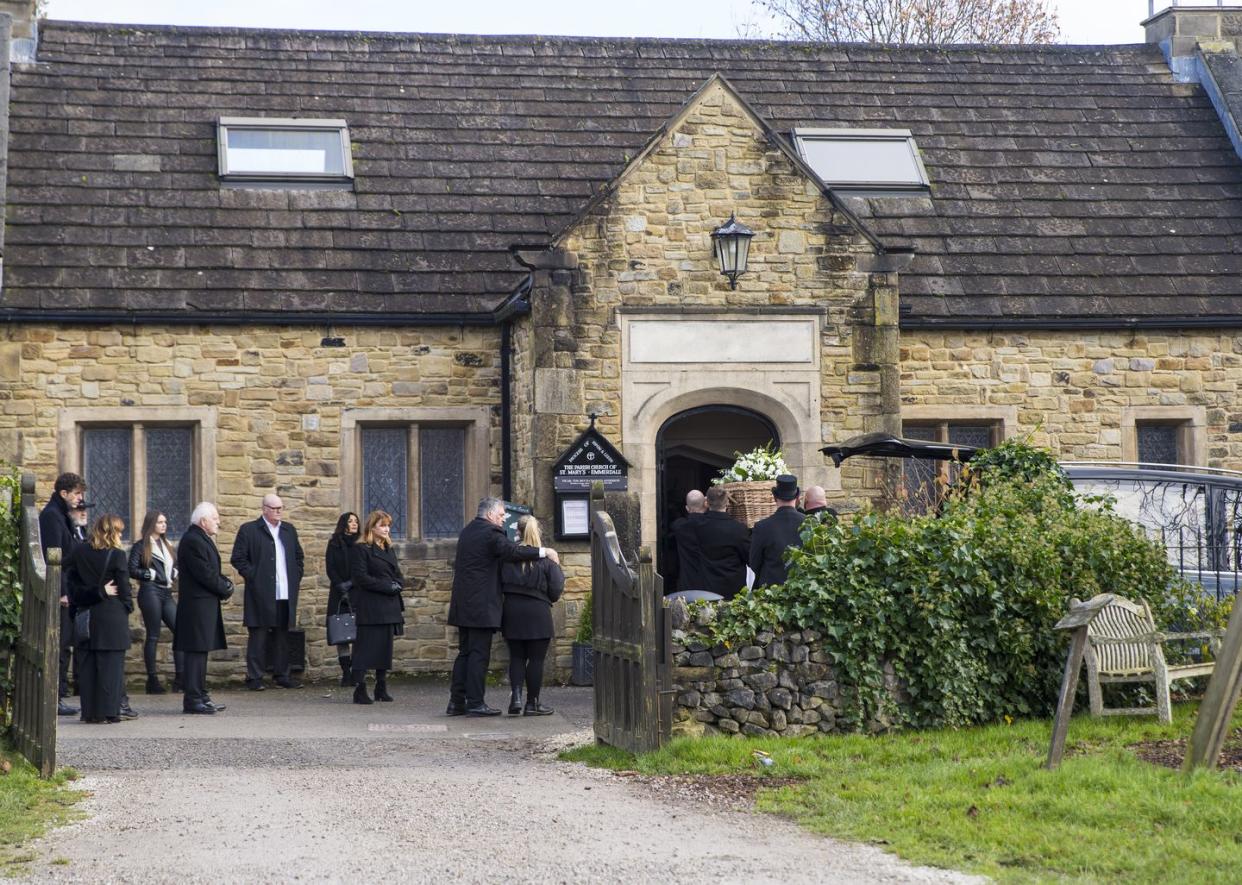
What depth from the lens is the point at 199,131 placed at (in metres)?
17.6

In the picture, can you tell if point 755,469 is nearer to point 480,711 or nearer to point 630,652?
point 480,711

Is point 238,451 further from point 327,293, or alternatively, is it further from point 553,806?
point 553,806

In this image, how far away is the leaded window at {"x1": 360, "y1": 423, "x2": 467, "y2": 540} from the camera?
16500 mm

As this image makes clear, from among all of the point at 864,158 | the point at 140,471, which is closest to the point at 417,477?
the point at 140,471

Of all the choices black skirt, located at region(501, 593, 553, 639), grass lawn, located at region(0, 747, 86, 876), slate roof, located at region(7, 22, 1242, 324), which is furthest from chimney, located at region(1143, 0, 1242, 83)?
grass lawn, located at region(0, 747, 86, 876)

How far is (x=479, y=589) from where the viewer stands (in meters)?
12.7

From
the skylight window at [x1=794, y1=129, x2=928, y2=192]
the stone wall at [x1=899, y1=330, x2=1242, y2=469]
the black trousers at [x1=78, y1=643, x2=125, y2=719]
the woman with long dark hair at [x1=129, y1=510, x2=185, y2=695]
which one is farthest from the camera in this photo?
the skylight window at [x1=794, y1=129, x2=928, y2=192]

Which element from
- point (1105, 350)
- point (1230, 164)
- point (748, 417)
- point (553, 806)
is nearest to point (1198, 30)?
point (1230, 164)

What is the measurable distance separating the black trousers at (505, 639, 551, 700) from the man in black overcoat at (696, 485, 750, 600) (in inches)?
55.6

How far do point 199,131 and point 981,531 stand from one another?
32.9 ft

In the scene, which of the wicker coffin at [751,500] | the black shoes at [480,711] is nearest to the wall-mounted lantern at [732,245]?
the wicker coffin at [751,500]

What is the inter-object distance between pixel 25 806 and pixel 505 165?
10562mm

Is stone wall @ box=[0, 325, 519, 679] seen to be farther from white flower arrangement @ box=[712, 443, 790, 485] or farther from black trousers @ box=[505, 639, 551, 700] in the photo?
black trousers @ box=[505, 639, 551, 700]

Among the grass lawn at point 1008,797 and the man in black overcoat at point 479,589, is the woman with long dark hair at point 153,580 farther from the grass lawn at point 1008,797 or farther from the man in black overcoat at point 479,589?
the grass lawn at point 1008,797
